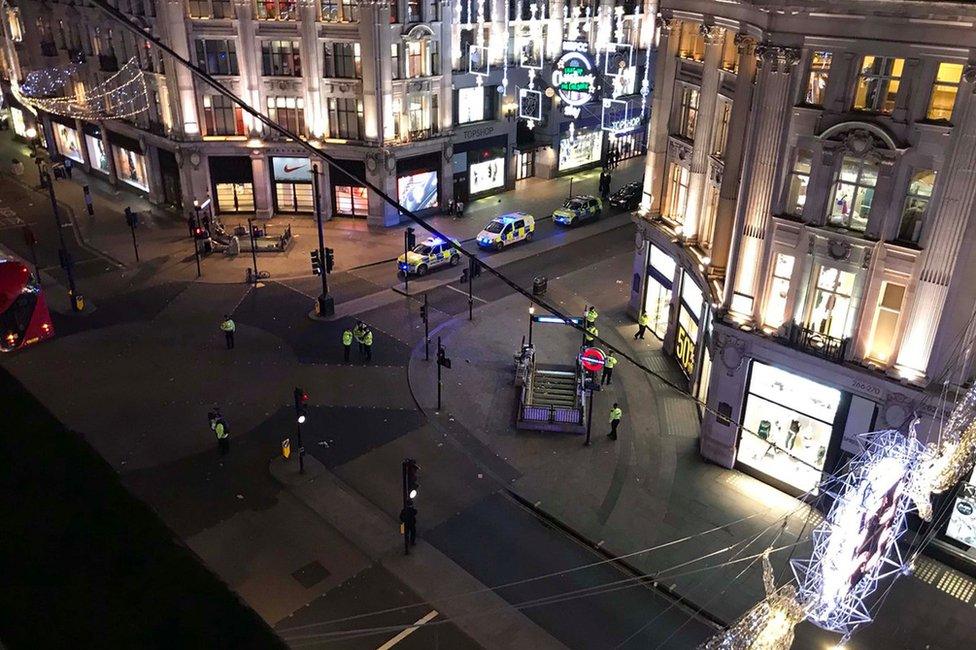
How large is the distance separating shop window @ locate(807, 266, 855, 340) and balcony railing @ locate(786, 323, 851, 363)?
19 centimetres

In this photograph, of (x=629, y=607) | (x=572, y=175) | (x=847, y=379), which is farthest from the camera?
(x=572, y=175)

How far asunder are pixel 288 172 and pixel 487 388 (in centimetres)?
2465

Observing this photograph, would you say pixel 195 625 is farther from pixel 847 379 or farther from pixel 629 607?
pixel 847 379

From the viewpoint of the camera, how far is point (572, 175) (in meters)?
59.8

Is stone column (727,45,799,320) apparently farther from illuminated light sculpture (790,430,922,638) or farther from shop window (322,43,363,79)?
shop window (322,43,363,79)

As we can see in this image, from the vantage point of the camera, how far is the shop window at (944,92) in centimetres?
1886

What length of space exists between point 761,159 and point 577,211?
2698cm

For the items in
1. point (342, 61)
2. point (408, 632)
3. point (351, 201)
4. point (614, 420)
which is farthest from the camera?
point (351, 201)

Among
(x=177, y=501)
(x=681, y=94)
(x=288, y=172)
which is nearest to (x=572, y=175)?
(x=288, y=172)

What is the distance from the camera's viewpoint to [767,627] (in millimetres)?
10430

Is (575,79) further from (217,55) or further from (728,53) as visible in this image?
(217,55)

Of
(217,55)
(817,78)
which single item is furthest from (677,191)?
(217,55)

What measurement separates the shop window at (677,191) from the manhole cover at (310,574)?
18985 mm

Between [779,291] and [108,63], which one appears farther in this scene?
[108,63]
